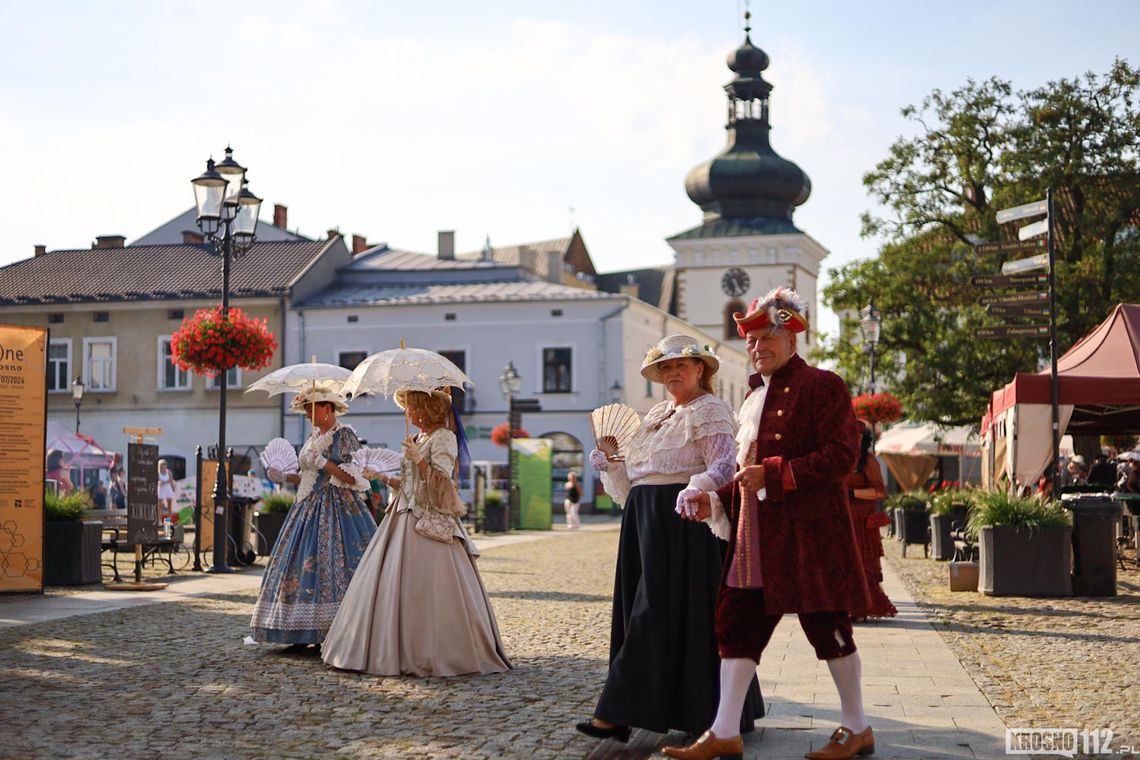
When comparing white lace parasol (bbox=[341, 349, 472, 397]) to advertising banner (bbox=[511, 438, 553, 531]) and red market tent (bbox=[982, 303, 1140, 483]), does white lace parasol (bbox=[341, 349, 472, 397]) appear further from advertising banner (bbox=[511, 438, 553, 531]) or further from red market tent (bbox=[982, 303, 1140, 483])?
advertising banner (bbox=[511, 438, 553, 531])

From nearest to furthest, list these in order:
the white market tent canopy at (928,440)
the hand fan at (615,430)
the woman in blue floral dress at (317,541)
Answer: the hand fan at (615,430), the woman in blue floral dress at (317,541), the white market tent canopy at (928,440)

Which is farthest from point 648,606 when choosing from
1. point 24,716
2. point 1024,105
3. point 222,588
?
point 1024,105

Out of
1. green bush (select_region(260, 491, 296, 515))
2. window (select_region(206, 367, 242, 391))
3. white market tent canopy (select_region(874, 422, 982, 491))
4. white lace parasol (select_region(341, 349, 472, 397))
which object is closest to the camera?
white lace parasol (select_region(341, 349, 472, 397))

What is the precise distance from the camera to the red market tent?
16297 millimetres

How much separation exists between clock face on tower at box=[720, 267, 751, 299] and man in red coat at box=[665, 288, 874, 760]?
6929cm

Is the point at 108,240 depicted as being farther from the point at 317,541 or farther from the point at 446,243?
the point at 317,541

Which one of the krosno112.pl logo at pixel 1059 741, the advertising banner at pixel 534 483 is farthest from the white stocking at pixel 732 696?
the advertising banner at pixel 534 483

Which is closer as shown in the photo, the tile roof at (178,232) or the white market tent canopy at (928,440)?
the white market tent canopy at (928,440)

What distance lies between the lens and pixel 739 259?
75.2 metres

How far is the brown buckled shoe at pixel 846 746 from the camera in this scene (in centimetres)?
619

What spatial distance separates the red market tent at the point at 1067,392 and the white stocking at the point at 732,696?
36.2 feet

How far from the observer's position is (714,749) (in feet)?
20.2

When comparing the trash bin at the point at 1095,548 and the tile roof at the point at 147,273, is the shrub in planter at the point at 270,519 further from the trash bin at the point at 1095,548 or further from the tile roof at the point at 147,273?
the tile roof at the point at 147,273

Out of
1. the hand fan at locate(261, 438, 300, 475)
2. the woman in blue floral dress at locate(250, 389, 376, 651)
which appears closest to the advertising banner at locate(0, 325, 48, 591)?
the hand fan at locate(261, 438, 300, 475)
